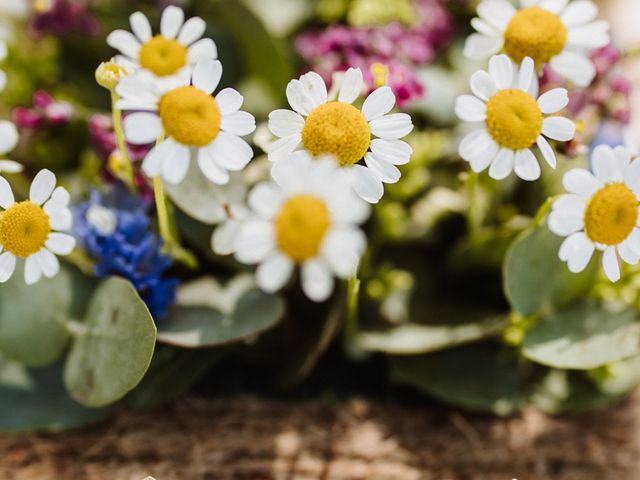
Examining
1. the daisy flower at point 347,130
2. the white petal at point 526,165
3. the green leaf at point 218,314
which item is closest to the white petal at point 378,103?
the daisy flower at point 347,130

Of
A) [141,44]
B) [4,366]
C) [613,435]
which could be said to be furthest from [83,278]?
[613,435]

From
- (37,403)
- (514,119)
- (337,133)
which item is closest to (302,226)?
(337,133)

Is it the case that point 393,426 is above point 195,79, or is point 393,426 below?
below

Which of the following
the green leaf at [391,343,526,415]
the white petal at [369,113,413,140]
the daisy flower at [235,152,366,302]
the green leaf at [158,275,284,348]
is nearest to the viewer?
the daisy flower at [235,152,366,302]

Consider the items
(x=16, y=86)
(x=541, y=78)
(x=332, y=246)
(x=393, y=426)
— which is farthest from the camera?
(x=16, y=86)

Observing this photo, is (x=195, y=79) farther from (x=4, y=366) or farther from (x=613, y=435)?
(x=613, y=435)

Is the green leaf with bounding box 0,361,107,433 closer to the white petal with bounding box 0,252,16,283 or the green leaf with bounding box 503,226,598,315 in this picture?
the white petal with bounding box 0,252,16,283

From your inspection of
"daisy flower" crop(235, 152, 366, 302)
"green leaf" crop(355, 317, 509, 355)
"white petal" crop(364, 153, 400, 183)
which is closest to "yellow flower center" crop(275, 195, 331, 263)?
"daisy flower" crop(235, 152, 366, 302)

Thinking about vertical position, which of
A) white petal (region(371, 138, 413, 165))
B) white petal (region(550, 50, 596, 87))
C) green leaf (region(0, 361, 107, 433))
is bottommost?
green leaf (region(0, 361, 107, 433))
